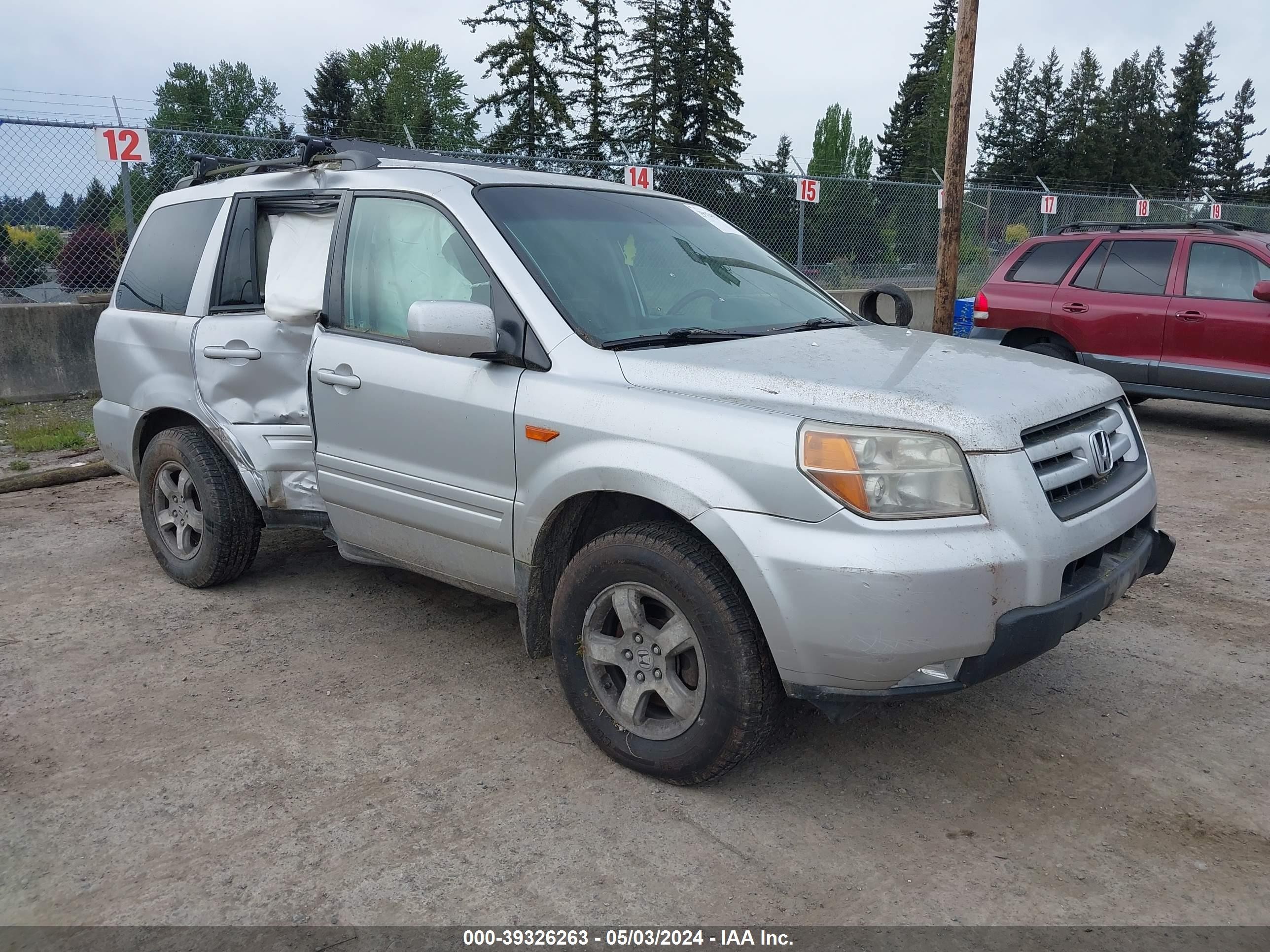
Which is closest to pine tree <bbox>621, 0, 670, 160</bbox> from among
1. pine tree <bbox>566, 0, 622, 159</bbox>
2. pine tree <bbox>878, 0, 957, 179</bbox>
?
pine tree <bbox>566, 0, 622, 159</bbox>

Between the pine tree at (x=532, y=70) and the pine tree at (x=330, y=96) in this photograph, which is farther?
the pine tree at (x=330, y=96)

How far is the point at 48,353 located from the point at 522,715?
8.27 m

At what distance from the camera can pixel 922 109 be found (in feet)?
232

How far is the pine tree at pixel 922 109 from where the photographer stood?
64.6 metres

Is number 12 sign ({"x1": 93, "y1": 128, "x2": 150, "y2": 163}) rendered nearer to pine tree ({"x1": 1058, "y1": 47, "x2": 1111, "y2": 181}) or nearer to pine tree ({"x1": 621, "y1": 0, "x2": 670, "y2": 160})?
pine tree ({"x1": 621, "y1": 0, "x2": 670, "y2": 160})

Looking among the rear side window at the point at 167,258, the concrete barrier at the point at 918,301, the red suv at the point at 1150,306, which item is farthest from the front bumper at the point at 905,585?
the concrete barrier at the point at 918,301

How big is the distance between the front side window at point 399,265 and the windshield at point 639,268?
21 cm

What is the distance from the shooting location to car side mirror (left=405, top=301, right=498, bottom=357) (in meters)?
3.34

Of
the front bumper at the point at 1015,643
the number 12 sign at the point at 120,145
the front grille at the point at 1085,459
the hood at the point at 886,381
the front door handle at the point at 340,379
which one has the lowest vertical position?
the front bumper at the point at 1015,643

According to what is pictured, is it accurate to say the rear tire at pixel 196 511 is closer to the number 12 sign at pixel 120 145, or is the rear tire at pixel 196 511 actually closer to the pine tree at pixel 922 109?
the number 12 sign at pixel 120 145

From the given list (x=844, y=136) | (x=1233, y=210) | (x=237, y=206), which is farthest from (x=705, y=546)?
(x=844, y=136)

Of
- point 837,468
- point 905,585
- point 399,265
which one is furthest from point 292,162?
point 905,585

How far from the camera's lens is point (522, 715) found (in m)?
3.70

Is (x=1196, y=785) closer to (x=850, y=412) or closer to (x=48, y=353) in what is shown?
(x=850, y=412)
